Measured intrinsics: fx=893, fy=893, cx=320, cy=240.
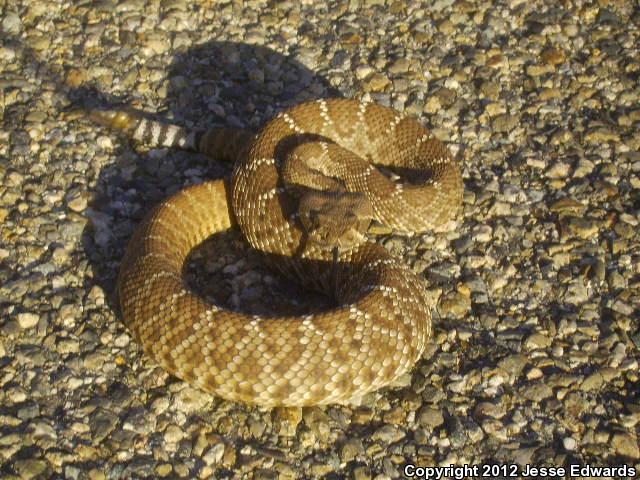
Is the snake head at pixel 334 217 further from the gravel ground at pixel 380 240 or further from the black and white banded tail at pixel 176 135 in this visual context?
the black and white banded tail at pixel 176 135

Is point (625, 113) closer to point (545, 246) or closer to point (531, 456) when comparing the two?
point (545, 246)

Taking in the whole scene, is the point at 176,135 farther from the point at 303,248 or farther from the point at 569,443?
the point at 569,443

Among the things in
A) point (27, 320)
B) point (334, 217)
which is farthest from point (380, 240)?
point (27, 320)

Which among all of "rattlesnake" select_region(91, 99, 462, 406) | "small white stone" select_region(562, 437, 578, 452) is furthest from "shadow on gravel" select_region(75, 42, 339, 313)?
"small white stone" select_region(562, 437, 578, 452)

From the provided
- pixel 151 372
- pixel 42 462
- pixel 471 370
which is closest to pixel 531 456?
pixel 471 370

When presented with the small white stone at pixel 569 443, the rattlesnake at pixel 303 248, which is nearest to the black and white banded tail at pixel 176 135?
the rattlesnake at pixel 303 248

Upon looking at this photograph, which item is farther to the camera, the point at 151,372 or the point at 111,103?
the point at 111,103

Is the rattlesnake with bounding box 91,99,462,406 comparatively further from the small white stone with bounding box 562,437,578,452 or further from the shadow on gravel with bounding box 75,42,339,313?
the small white stone with bounding box 562,437,578,452

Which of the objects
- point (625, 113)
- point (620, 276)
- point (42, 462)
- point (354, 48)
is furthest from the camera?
point (354, 48)
